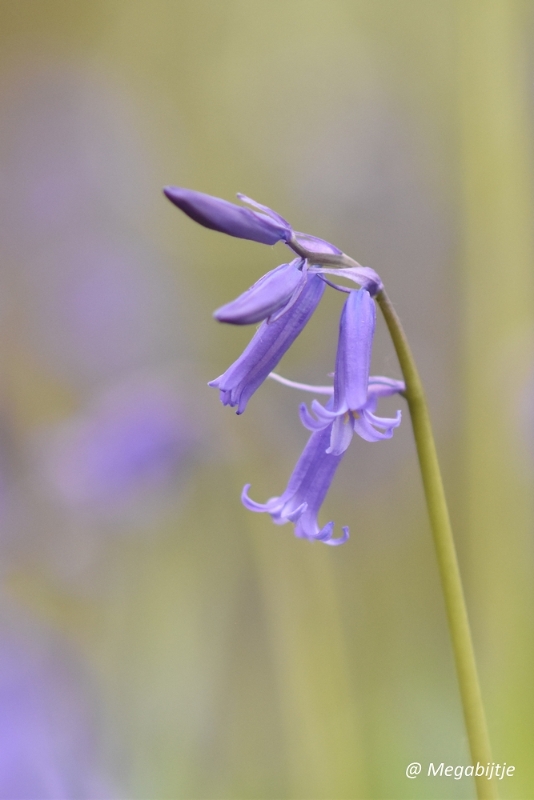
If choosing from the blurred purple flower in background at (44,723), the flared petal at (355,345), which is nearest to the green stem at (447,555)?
the flared petal at (355,345)

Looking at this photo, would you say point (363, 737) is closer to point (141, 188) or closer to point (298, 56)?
point (141, 188)

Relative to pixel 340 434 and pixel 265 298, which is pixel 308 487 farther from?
pixel 265 298

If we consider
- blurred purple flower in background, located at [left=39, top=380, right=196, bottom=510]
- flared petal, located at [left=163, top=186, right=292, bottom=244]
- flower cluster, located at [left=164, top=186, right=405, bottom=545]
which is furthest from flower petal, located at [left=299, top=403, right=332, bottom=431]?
blurred purple flower in background, located at [left=39, top=380, right=196, bottom=510]

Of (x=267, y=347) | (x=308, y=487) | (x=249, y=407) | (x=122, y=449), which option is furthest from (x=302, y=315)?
(x=249, y=407)

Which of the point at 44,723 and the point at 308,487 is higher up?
the point at 308,487

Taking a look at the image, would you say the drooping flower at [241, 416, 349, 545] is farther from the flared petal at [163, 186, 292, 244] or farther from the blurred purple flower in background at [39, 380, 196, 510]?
the blurred purple flower in background at [39, 380, 196, 510]

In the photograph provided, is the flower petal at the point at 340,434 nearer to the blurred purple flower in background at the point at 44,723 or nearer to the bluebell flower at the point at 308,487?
the bluebell flower at the point at 308,487

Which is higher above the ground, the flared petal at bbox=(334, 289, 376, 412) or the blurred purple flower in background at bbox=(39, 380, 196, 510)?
the flared petal at bbox=(334, 289, 376, 412)
